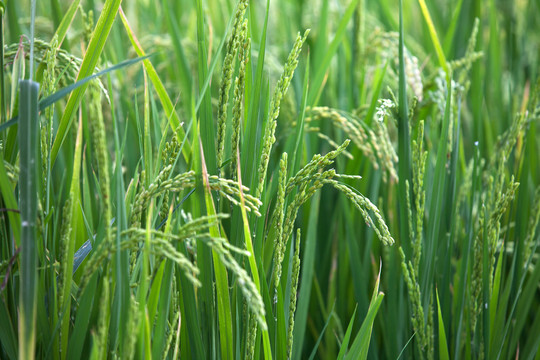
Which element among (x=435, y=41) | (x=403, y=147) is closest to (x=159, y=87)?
(x=403, y=147)

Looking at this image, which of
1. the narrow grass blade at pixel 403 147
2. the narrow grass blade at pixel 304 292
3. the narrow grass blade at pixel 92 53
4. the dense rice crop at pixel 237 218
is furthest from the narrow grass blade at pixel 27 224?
the narrow grass blade at pixel 403 147

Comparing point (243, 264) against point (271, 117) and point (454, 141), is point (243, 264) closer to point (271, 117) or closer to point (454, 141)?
point (271, 117)

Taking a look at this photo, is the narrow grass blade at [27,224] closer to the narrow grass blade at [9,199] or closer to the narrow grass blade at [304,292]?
the narrow grass blade at [9,199]

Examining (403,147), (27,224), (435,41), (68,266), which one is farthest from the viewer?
(435,41)

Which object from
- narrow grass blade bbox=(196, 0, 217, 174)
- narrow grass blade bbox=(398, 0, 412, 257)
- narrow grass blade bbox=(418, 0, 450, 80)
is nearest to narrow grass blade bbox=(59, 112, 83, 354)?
narrow grass blade bbox=(196, 0, 217, 174)

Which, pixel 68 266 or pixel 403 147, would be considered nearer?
pixel 68 266

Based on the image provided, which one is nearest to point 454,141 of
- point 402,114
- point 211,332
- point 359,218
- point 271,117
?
point 402,114

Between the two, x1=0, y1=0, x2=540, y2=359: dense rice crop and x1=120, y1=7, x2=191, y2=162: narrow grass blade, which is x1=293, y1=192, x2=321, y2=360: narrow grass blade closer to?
x1=0, y1=0, x2=540, y2=359: dense rice crop

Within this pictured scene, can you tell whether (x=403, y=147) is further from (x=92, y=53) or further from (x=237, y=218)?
(x=92, y=53)
